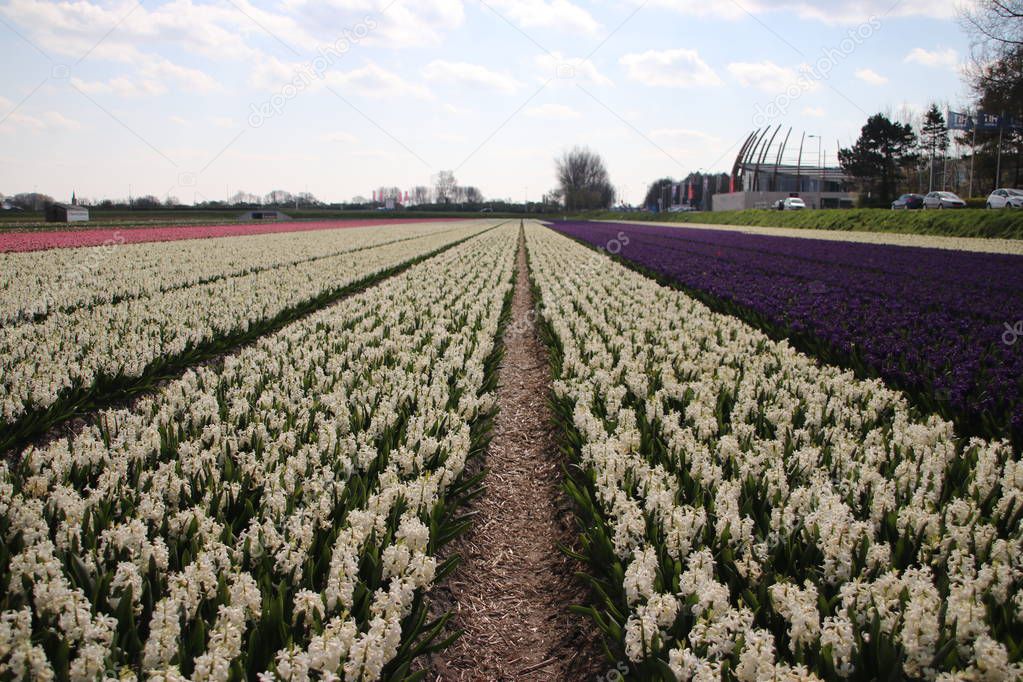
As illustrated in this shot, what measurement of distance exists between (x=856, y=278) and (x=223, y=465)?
46.8 feet

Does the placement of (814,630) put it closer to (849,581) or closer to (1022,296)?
(849,581)

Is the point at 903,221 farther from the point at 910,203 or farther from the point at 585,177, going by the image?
the point at 585,177

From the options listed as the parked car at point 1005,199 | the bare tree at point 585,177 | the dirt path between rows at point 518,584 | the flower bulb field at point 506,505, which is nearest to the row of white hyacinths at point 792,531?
the flower bulb field at point 506,505

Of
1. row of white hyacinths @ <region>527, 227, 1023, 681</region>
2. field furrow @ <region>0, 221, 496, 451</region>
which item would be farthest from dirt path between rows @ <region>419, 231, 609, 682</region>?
field furrow @ <region>0, 221, 496, 451</region>

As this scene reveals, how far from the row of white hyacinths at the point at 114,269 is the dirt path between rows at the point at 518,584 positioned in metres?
8.67

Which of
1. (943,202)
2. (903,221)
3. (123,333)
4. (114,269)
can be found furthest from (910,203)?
(123,333)

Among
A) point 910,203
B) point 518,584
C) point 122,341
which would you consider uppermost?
point 910,203

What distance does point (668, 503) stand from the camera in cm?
395

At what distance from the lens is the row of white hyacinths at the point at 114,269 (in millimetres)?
11758

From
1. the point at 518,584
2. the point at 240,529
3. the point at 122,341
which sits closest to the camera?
the point at 240,529

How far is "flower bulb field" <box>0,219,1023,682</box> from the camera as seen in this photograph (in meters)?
2.85

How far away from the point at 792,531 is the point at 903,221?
37369 mm

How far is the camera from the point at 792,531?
376cm

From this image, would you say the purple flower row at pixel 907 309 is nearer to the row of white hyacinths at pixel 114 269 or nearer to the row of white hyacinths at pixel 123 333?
the row of white hyacinths at pixel 123 333
